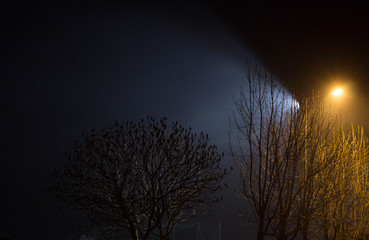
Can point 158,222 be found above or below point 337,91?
below

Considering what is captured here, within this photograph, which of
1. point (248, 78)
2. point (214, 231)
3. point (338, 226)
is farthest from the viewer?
point (214, 231)

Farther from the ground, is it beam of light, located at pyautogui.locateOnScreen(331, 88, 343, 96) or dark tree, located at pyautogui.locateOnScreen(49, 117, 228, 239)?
beam of light, located at pyautogui.locateOnScreen(331, 88, 343, 96)

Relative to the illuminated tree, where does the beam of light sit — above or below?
above

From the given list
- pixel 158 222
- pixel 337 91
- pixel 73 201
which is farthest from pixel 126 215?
pixel 337 91

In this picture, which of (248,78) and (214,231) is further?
(214,231)

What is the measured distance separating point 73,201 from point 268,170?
4.37 m

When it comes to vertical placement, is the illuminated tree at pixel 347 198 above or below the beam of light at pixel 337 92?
below

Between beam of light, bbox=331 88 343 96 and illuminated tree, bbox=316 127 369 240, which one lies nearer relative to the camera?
illuminated tree, bbox=316 127 369 240

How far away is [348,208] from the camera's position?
28.0 ft

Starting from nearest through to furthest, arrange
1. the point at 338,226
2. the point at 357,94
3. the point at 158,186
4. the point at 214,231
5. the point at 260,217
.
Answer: the point at 260,217 < the point at 158,186 < the point at 338,226 < the point at 357,94 < the point at 214,231

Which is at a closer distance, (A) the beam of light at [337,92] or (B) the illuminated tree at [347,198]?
(B) the illuminated tree at [347,198]

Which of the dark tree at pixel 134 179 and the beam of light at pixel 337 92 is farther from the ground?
the beam of light at pixel 337 92

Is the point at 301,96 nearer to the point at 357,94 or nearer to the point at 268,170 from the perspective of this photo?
the point at 268,170

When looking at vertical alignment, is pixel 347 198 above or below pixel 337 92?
below
